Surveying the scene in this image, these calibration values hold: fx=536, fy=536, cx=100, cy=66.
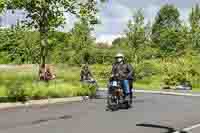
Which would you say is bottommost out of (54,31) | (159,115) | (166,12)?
(159,115)

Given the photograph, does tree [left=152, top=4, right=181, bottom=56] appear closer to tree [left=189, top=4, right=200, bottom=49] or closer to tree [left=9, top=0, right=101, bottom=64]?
tree [left=189, top=4, right=200, bottom=49]

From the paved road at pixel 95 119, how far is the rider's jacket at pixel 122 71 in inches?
45.2

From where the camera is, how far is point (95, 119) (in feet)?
48.4

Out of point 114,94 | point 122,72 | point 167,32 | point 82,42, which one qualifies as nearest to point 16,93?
point 114,94

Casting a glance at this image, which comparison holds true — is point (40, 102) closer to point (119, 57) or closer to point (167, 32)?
point (119, 57)

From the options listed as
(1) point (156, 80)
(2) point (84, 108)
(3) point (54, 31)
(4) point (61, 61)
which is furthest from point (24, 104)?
(4) point (61, 61)

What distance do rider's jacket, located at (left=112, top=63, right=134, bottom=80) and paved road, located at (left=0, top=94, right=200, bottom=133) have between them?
1149mm

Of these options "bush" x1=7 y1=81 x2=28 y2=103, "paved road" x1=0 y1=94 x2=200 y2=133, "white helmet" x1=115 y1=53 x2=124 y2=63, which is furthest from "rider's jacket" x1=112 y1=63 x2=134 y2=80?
"bush" x1=7 y1=81 x2=28 y2=103

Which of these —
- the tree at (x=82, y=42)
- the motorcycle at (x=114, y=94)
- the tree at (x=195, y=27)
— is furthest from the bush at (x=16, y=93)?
the tree at (x=195, y=27)

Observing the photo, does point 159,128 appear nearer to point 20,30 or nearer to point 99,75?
point 20,30

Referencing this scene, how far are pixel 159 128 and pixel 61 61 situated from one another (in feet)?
151

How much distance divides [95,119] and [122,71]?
11.5 feet

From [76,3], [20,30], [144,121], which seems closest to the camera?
[144,121]

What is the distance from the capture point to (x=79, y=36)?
5100 cm
